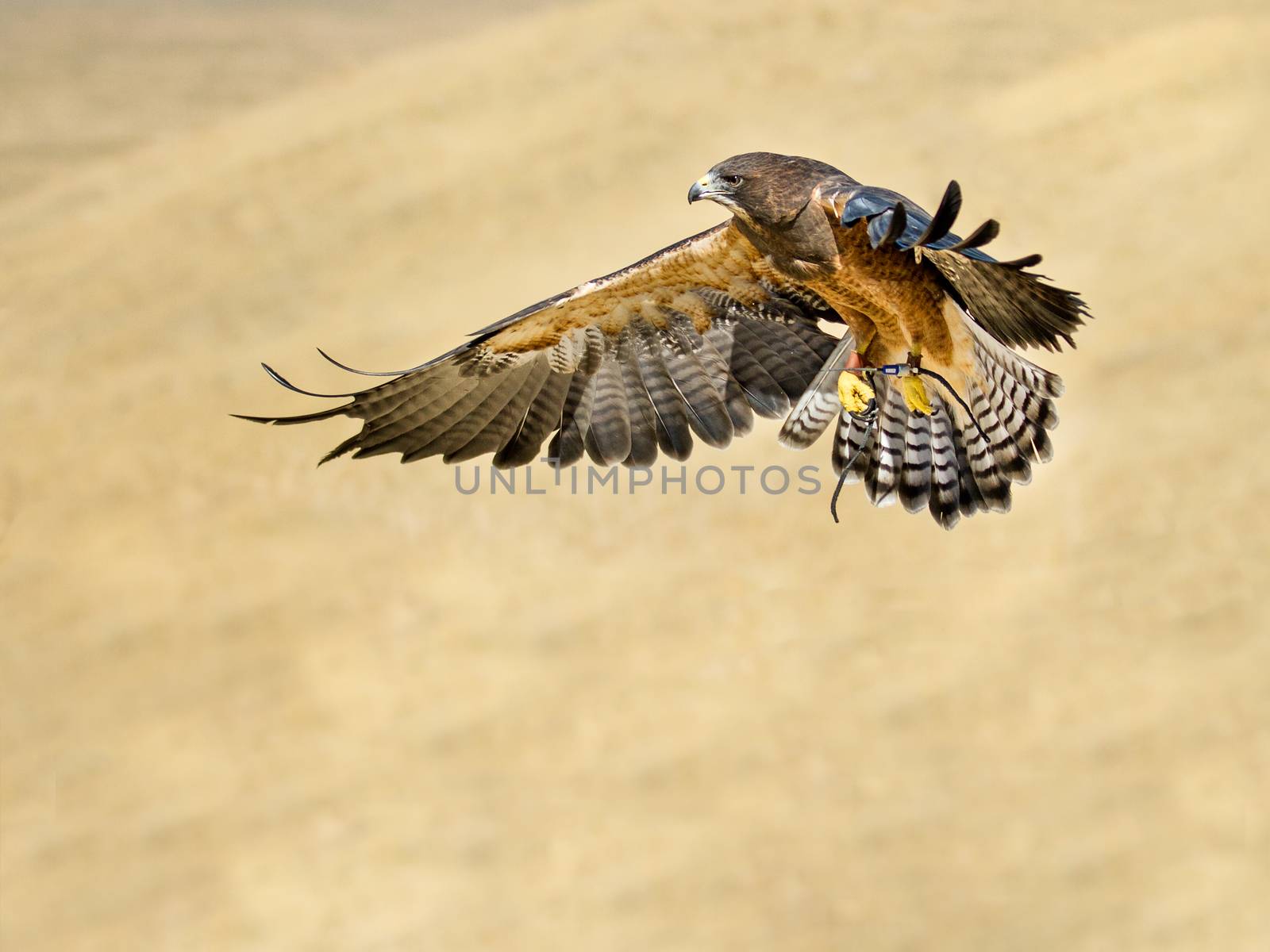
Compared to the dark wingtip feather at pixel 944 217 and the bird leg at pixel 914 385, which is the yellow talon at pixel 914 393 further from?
the dark wingtip feather at pixel 944 217

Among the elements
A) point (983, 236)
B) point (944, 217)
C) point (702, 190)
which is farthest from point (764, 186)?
point (983, 236)

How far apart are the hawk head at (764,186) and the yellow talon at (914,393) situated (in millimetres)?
900

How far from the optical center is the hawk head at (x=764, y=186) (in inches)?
221

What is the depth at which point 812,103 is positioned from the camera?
22703 millimetres

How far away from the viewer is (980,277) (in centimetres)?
523

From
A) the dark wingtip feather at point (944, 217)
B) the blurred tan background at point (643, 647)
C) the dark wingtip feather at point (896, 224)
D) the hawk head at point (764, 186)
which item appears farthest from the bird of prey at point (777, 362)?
the blurred tan background at point (643, 647)

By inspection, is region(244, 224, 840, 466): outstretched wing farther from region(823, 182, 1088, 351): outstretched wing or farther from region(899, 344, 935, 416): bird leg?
region(823, 182, 1088, 351): outstretched wing

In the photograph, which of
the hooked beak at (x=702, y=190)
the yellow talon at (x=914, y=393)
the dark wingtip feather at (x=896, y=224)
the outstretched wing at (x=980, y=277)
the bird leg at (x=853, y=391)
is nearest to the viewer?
the dark wingtip feather at (x=896, y=224)

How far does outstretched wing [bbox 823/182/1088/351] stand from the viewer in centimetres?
481

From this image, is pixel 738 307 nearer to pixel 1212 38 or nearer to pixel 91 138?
pixel 1212 38

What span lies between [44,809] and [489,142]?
38.1ft

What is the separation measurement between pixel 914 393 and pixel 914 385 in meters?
0.04

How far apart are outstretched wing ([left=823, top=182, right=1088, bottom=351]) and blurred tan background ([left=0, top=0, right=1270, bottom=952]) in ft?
33.6

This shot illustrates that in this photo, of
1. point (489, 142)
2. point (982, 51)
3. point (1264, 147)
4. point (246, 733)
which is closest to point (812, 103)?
point (982, 51)
